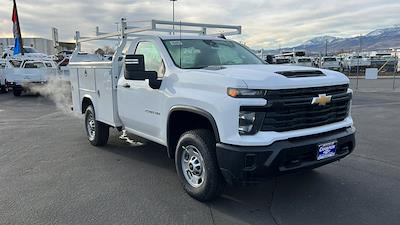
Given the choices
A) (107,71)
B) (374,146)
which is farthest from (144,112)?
(374,146)

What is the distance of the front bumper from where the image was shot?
3.87m

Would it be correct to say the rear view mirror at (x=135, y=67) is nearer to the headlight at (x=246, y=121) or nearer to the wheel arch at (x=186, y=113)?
the wheel arch at (x=186, y=113)

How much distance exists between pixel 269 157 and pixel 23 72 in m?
17.1

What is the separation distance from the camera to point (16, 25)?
2731cm

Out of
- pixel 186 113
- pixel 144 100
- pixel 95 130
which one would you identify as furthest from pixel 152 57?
pixel 95 130

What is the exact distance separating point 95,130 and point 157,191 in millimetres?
2840

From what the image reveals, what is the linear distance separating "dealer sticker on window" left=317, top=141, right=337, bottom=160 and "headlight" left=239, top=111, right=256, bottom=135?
851 mm

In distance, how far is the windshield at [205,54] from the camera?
5.16 metres

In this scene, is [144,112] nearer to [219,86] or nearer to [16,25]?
[219,86]

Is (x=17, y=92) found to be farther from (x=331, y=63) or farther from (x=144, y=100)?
(x=331, y=63)

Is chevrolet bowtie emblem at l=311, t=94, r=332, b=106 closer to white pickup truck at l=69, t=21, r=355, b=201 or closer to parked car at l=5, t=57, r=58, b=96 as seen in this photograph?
white pickup truck at l=69, t=21, r=355, b=201

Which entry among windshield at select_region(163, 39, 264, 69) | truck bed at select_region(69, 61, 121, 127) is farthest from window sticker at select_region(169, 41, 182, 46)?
truck bed at select_region(69, 61, 121, 127)

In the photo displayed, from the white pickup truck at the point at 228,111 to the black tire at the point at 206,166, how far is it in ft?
0.04

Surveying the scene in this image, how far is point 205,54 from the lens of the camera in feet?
17.8
